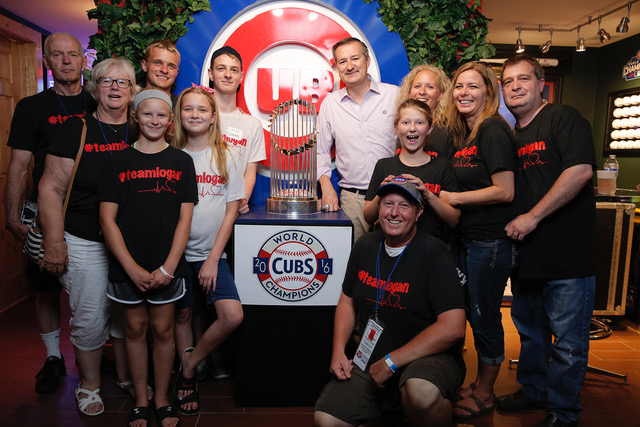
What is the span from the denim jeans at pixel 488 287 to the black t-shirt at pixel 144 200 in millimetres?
1560

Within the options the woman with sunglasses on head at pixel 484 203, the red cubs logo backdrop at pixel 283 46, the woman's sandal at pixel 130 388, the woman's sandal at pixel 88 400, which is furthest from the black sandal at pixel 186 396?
the woman with sunglasses on head at pixel 484 203

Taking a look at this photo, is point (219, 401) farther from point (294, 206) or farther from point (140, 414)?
point (294, 206)

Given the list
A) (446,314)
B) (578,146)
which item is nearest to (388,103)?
(578,146)

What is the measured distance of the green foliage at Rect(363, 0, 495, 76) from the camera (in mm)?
3219

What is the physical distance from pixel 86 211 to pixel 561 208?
242 centimetres

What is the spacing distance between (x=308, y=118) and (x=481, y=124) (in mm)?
995

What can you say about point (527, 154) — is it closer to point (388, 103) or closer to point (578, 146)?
point (578, 146)

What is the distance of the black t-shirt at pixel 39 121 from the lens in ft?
8.61

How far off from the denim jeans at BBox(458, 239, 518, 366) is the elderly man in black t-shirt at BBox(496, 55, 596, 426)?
9cm

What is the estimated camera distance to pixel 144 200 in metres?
2.17

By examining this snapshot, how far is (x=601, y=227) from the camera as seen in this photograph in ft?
12.9

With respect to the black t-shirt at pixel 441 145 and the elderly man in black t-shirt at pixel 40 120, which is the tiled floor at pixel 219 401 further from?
the black t-shirt at pixel 441 145

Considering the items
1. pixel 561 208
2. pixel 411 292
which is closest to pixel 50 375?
pixel 411 292

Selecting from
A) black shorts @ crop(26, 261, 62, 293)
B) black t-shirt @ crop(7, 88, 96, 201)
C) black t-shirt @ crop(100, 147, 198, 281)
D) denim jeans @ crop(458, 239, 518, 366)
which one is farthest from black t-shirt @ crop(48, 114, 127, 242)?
denim jeans @ crop(458, 239, 518, 366)
